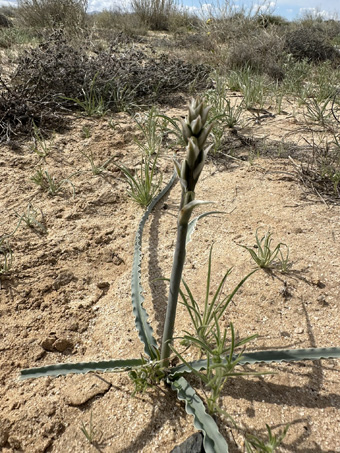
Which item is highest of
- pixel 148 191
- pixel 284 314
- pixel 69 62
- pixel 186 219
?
pixel 69 62

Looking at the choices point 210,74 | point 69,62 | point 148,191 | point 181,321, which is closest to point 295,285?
point 181,321

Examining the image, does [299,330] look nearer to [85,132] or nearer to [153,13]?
[85,132]

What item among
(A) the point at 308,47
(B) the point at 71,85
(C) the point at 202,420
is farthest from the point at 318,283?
(A) the point at 308,47

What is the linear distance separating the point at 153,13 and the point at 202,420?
12090mm

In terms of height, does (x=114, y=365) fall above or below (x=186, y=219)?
below

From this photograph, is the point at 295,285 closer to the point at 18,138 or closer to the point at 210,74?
the point at 18,138

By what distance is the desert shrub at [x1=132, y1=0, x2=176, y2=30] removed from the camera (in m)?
10.7

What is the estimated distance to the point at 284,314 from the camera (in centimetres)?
155

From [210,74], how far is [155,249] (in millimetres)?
3733

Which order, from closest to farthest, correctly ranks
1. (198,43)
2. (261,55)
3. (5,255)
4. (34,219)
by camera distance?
(5,255)
(34,219)
(261,55)
(198,43)

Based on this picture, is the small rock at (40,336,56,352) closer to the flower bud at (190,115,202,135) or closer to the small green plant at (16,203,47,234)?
the small green plant at (16,203,47,234)

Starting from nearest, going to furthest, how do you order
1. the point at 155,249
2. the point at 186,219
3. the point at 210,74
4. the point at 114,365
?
1. the point at 186,219
2. the point at 114,365
3. the point at 155,249
4. the point at 210,74

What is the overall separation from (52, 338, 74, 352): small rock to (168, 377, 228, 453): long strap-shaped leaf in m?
0.52

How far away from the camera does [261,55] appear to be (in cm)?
559
